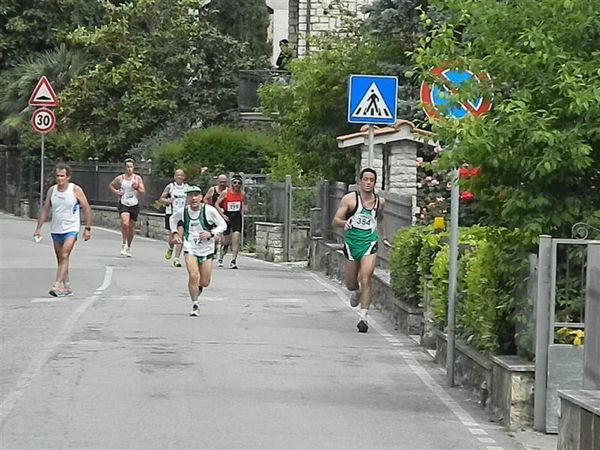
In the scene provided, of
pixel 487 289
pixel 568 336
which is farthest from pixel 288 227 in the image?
pixel 568 336

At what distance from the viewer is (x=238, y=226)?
91.2 ft

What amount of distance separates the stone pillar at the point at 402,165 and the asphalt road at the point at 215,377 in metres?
3.98

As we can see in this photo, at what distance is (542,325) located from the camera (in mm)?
10305

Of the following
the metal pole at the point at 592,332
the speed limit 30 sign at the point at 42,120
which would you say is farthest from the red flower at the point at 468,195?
the speed limit 30 sign at the point at 42,120

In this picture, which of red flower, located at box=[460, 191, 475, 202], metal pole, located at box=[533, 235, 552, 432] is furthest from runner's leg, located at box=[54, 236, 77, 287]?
metal pole, located at box=[533, 235, 552, 432]

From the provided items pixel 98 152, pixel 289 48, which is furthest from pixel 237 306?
pixel 98 152

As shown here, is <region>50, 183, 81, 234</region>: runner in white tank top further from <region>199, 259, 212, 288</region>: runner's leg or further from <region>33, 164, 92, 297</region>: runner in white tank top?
<region>199, 259, 212, 288</region>: runner's leg

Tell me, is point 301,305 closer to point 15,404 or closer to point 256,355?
point 256,355

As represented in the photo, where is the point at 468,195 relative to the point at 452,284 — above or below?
above

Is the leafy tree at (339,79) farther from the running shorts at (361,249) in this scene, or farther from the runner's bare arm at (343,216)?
the running shorts at (361,249)

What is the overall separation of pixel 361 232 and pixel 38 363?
5.15 meters

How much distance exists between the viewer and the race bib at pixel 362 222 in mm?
17234

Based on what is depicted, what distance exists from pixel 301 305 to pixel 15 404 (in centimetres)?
917

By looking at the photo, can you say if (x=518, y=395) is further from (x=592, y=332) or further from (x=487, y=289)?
(x=592, y=332)
